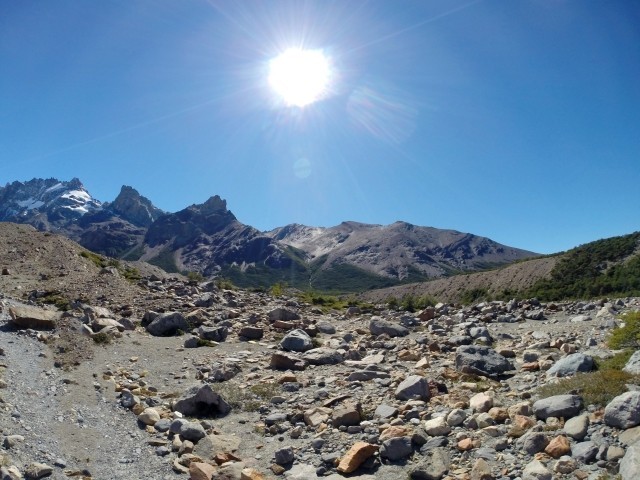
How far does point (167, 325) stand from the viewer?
25.2 m

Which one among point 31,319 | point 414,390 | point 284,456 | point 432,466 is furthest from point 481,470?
point 31,319

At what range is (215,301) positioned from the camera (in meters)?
34.2

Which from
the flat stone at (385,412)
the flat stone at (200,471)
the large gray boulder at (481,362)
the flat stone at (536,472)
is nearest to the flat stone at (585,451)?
the flat stone at (536,472)

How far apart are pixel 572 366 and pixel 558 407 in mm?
4151

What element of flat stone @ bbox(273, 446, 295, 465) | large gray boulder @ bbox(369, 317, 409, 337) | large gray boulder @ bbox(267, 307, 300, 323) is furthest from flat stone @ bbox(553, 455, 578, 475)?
large gray boulder @ bbox(267, 307, 300, 323)

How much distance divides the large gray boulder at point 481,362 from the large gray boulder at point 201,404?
26.6 feet

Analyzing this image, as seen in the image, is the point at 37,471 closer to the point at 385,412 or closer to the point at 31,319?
the point at 385,412

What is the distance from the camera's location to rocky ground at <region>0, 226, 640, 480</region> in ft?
30.0

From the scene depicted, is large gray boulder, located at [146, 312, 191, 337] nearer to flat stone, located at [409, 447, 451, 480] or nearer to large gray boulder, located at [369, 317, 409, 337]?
large gray boulder, located at [369, 317, 409, 337]

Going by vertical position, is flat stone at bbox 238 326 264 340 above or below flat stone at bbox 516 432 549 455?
above

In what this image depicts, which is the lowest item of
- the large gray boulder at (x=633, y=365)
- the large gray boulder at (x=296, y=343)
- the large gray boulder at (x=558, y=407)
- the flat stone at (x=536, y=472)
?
the flat stone at (x=536, y=472)

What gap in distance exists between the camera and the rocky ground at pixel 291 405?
30.0 feet

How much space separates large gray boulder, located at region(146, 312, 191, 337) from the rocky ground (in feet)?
0.26

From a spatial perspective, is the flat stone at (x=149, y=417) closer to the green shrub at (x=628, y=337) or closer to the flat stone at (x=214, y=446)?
the flat stone at (x=214, y=446)
